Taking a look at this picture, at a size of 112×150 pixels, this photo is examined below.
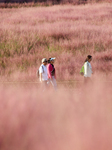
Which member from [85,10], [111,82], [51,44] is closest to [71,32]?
[51,44]

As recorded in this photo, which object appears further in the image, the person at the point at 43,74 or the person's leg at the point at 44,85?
the person's leg at the point at 44,85

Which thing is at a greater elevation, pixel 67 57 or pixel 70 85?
pixel 67 57

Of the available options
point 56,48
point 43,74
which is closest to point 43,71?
point 43,74

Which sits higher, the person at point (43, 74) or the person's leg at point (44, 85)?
the person at point (43, 74)

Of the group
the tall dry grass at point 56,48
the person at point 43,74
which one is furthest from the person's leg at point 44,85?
the tall dry grass at point 56,48

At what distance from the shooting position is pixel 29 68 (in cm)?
980

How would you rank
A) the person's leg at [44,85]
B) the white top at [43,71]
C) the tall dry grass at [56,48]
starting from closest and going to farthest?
1. the white top at [43,71]
2. the person's leg at [44,85]
3. the tall dry grass at [56,48]

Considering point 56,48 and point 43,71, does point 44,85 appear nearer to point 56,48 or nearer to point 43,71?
point 43,71

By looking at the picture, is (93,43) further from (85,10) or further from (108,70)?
(85,10)

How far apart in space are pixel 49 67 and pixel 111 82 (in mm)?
2212

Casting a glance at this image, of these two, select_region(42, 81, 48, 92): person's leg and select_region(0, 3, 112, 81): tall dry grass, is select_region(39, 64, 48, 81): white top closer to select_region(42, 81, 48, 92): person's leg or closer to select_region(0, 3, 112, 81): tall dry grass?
select_region(42, 81, 48, 92): person's leg

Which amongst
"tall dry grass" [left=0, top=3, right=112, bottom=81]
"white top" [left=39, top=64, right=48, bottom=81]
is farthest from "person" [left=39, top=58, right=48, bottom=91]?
"tall dry grass" [left=0, top=3, right=112, bottom=81]

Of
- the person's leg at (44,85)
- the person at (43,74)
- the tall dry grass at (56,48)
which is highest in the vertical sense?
the tall dry grass at (56,48)

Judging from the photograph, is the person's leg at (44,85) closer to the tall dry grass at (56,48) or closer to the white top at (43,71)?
the white top at (43,71)
